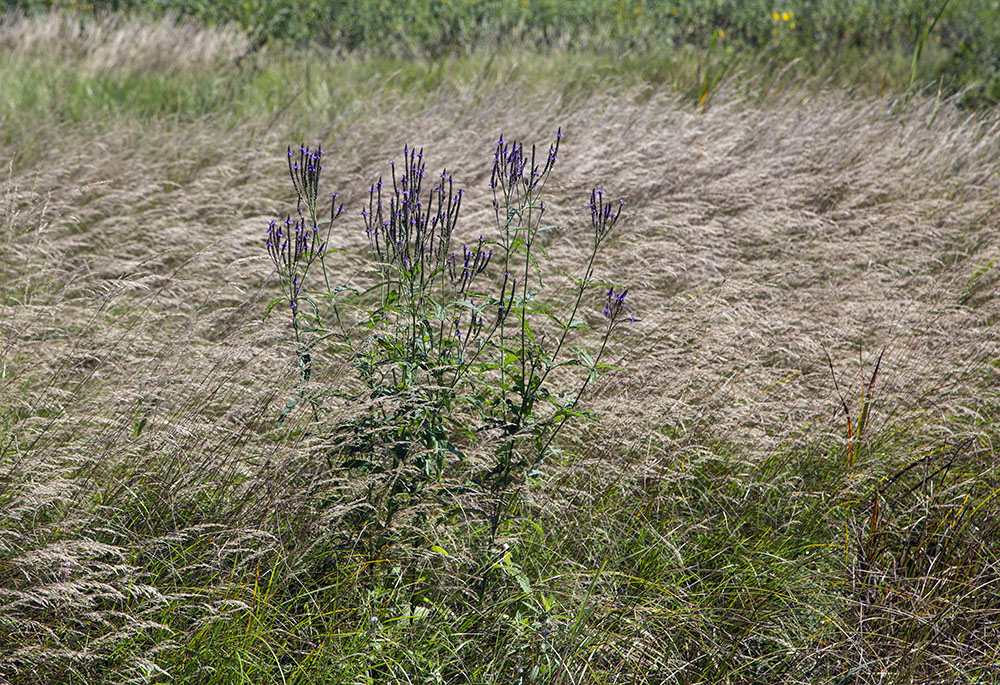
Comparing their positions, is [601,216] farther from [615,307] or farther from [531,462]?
[531,462]

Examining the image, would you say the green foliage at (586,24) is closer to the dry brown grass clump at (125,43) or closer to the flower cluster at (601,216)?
the dry brown grass clump at (125,43)

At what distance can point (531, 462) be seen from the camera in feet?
9.21

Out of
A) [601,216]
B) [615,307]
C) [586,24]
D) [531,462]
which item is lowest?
[531,462]

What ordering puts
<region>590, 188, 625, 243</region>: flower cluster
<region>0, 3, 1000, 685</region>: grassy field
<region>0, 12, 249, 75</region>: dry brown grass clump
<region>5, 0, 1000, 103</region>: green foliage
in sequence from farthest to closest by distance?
<region>5, 0, 1000, 103</region>: green foliage
<region>0, 12, 249, 75</region>: dry brown grass clump
<region>590, 188, 625, 243</region>: flower cluster
<region>0, 3, 1000, 685</region>: grassy field

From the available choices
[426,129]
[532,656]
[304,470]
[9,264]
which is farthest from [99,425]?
[426,129]

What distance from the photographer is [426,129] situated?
5594 millimetres

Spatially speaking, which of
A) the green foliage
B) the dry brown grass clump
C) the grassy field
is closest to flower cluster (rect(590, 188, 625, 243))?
the grassy field

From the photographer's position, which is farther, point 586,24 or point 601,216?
point 586,24

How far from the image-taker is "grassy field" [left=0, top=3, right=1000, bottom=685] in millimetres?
2303

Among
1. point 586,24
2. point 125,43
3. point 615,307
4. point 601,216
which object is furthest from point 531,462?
point 586,24

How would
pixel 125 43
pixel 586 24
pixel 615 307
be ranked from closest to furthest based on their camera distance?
pixel 615 307, pixel 125 43, pixel 586 24

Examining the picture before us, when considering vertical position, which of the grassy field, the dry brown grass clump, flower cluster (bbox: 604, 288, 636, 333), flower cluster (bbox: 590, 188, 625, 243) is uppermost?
Answer: flower cluster (bbox: 590, 188, 625, 243)

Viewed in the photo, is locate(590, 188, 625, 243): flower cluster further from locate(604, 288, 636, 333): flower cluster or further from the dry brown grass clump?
the dry brown grass clump

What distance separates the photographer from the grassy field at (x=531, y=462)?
230cm
